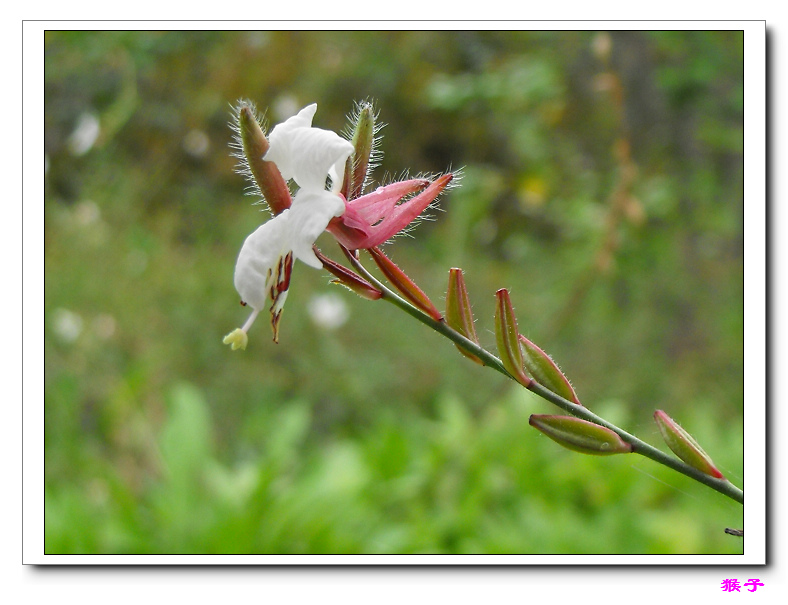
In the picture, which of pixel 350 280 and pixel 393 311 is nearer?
pixel 350 280

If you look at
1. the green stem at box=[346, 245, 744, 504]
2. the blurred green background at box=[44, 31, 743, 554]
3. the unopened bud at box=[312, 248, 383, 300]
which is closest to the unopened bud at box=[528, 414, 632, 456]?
the green stem at box=[346, 245, 744, 504]

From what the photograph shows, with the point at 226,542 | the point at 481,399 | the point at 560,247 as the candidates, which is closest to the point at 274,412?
the point at 481,399

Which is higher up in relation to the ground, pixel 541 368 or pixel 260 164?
pixel 260 164

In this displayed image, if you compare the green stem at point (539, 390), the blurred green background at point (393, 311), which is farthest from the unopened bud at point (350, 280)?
the blurred green background at point (393, 311)

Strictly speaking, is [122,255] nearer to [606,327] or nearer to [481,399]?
[481,399]

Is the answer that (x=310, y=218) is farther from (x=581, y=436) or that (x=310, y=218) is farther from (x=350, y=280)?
(x=581, y=436)

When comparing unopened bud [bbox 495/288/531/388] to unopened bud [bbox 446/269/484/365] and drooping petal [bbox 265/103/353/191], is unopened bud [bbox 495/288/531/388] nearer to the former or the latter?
unopened bud [bbox 446/269/484/365]

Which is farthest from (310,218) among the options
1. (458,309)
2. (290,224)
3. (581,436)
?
(581,436)
